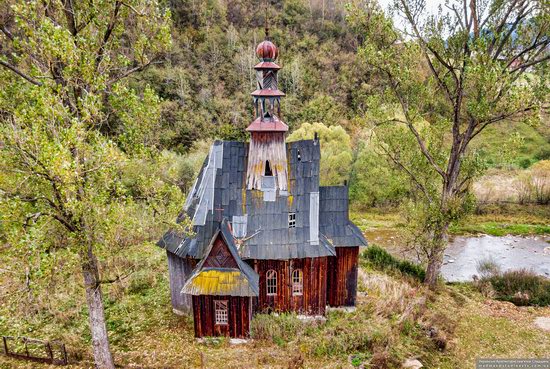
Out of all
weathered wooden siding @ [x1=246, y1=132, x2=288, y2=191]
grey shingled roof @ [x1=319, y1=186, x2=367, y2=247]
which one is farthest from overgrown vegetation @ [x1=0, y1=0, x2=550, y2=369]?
grey shingled roof @ [x1=319, y1=186, x2=367, y2=247]

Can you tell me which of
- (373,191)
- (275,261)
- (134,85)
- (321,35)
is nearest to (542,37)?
(275,261)

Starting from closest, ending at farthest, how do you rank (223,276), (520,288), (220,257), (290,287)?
(223,276)
(220,257)
(290,287)
(520,288)

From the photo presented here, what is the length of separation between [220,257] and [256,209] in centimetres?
286

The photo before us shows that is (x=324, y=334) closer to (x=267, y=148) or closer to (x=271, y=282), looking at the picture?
(x=271, y=282)

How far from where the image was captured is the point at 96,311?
10.8 metres

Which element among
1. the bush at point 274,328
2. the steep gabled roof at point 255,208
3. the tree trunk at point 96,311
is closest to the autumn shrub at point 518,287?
the steep gabled roof at point 255,208

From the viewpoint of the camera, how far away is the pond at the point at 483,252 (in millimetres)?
24469

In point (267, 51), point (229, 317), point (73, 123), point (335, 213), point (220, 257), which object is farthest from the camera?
point (335, 213)

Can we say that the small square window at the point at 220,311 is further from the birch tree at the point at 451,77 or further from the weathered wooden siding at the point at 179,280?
the birch tree at the point at 451,77

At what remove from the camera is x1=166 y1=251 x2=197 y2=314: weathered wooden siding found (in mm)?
15258

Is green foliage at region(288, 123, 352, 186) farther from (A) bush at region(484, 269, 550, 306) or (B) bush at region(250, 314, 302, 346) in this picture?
(B) bush at region(250, 314, 302, 346)

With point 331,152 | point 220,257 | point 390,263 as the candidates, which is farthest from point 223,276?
point 331,152

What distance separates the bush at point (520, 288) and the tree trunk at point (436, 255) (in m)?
3.71

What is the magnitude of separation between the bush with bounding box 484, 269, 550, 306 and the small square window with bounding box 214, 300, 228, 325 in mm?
15593
